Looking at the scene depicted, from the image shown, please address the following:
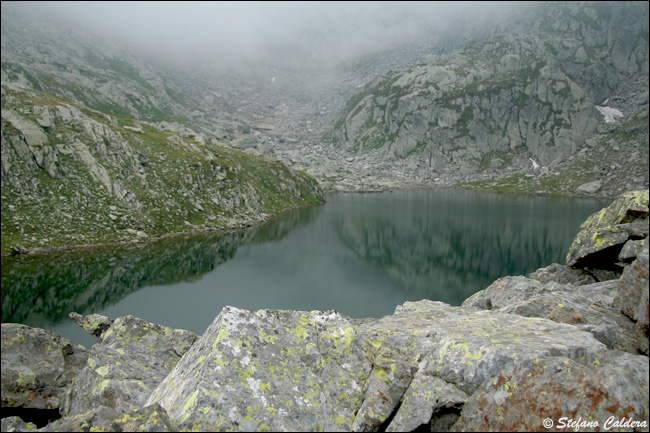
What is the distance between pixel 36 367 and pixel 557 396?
44.7ft

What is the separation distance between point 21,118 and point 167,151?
30.9 metres

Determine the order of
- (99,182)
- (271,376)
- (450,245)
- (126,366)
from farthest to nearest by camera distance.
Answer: (450,245) → (99,182) → (126,366) → (271,376)

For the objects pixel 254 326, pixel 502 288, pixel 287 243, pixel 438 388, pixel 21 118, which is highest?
pixel 21 118

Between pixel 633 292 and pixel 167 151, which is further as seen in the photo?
pixel 167 151

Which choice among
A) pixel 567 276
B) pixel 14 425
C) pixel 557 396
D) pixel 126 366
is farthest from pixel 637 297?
pixel 14 425

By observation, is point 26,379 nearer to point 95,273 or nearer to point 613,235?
point 613,235

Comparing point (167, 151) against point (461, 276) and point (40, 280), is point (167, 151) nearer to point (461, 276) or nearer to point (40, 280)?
point (40, 280)

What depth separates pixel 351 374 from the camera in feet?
26.8

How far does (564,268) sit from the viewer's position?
21547 mm

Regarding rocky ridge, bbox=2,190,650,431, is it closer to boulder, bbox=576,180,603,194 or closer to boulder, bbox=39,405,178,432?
boulder, bbox=39,405,178,432

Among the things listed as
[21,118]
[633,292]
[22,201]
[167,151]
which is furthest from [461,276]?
[21,118]

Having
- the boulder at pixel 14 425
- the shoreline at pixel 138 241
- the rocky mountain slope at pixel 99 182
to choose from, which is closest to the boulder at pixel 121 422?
the boulder at pixel 14 425

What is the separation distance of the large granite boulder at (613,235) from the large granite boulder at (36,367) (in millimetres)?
22331

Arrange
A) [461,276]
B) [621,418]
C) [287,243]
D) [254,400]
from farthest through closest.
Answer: [287,243] < [461,276] < [254,400] < [621,418]
